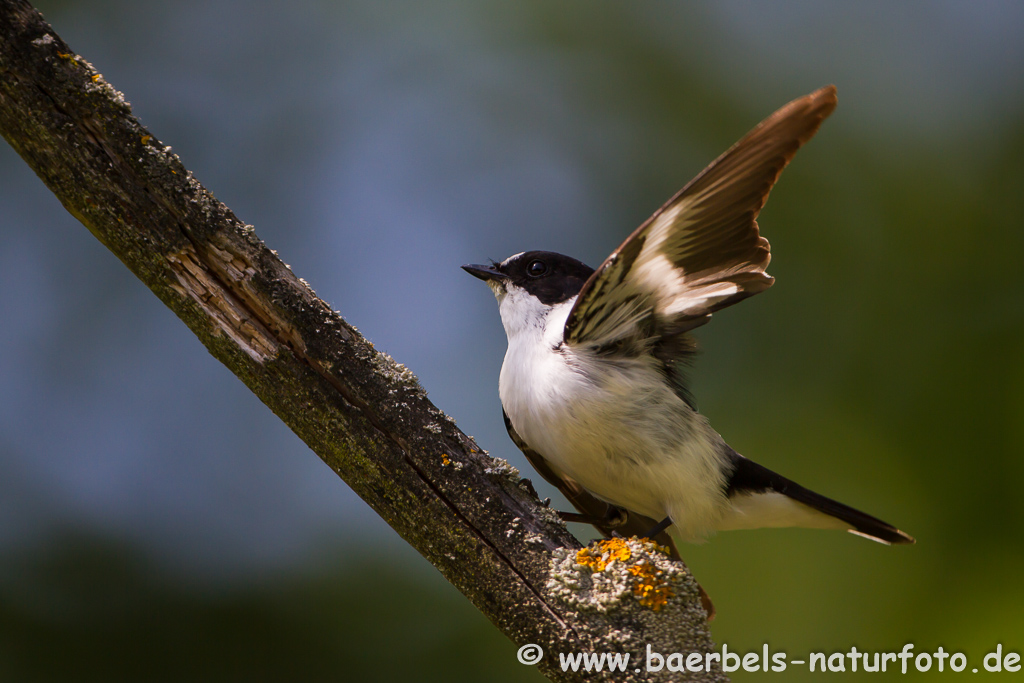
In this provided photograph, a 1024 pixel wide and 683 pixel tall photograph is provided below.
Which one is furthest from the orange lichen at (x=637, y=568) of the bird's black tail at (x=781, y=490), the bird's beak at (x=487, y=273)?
the bird's beak at (x=487, y=273)

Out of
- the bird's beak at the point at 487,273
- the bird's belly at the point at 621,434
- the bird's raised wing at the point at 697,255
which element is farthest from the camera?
the bird's beak at the point at 487,273

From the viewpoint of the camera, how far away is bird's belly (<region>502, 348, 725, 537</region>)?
2145 millimetres

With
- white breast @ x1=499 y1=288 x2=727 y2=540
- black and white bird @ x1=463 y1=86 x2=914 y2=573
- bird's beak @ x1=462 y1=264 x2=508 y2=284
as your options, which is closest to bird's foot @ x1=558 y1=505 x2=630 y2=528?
black and white bird @ x1=463 y1=86 x2=914 y2=573

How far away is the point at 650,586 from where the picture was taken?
1.78 m

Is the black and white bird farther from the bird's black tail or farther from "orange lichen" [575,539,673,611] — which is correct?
"orange lichen" [575,539,673,611]

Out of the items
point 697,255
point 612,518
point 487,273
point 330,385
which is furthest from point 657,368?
point 330,385

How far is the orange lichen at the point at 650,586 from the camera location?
1767 mm

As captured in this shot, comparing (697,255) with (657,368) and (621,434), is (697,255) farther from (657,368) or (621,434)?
(621,434)

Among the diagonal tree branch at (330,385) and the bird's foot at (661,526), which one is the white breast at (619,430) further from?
the diagonal tree branch at (330,385)

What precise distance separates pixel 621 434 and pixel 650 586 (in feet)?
1.62

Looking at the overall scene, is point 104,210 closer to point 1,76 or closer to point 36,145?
point 36,145

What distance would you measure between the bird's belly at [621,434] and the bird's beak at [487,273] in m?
0.64

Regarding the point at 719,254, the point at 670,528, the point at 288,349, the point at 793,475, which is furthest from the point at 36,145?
the point at 793,475

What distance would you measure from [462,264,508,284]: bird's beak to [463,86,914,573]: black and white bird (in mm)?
152
